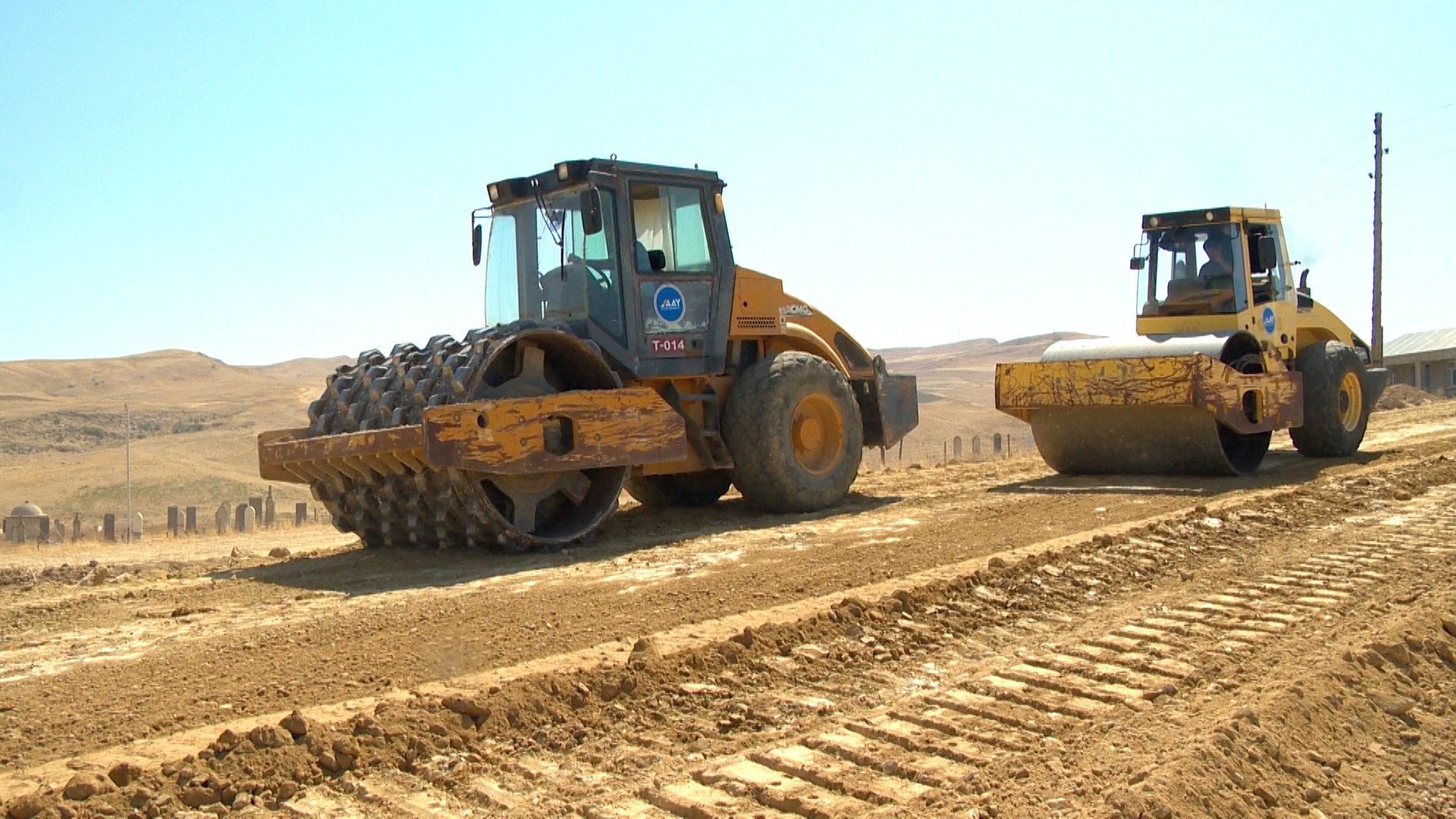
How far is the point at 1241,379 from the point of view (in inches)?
484

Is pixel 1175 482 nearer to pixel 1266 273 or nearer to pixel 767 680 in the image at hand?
pixel 1266 273

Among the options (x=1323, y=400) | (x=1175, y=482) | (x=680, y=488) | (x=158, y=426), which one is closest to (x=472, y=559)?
(x=680, y=488)

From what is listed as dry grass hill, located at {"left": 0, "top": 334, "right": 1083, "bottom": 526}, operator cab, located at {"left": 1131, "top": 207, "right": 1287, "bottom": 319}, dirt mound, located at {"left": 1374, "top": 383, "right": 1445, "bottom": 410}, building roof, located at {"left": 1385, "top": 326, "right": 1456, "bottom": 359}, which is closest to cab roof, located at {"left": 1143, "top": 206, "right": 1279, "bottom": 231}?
operator cab, located at {"left": 1131, "top": 207, "right": 1287, "bottom": 319}

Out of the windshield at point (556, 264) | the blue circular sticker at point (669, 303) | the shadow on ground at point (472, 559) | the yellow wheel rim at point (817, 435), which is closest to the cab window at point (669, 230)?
the blue circular sticker at point (669, 303)

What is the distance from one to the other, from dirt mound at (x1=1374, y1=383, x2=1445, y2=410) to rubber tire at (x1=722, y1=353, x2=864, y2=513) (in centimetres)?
2055

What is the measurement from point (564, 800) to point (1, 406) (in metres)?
58.0

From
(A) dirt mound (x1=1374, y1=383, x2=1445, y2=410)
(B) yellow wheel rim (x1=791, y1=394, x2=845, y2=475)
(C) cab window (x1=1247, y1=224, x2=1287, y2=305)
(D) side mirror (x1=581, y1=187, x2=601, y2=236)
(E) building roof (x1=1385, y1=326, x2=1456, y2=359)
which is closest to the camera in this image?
(D) side mirror (x1=581, y1=187, x2=601, y2=236)

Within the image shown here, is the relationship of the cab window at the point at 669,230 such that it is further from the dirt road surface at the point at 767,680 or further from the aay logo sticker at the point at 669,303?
the dirt road surface at the point at 767,680

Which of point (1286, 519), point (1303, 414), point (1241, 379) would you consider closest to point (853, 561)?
point (1286, 519)

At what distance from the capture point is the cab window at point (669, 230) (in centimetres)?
1024

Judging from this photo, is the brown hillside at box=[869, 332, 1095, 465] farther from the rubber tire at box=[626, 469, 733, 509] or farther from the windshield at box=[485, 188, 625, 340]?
the windshield at box=[485, 188, 625, 340]

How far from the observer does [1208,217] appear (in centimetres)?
1340

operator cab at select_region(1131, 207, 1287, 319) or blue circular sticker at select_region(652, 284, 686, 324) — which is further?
operator cab at select_region(1131, 207, 1287, 319)

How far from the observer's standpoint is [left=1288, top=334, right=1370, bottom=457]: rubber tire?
1408cm
